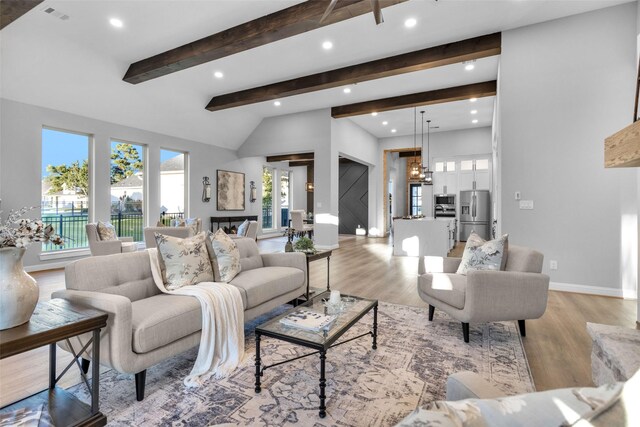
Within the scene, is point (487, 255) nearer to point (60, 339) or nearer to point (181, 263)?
point (181, 263)

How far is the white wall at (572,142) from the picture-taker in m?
3.96

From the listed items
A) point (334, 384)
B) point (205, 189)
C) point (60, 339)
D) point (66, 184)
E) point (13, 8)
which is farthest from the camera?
point (205, 189)

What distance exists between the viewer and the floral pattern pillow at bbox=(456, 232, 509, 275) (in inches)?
110

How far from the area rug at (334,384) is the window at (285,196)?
10.5 metres

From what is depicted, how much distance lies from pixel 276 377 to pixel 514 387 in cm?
154

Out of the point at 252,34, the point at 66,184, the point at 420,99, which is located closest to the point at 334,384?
the point at 252,34

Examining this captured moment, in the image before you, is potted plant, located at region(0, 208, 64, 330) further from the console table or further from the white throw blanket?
the console table

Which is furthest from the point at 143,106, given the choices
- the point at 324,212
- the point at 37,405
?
the point at 37,405

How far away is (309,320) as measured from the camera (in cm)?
205

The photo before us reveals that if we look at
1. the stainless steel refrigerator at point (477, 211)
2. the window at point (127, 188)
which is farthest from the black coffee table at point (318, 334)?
the stainless steel refrigerator at point (477, 211)

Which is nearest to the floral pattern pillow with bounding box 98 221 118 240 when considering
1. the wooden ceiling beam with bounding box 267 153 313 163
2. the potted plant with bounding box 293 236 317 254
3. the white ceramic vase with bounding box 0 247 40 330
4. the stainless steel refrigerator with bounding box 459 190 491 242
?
the potted plant with bounding box 293 236 317 254

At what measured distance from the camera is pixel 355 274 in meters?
5.25

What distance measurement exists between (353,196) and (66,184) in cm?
857

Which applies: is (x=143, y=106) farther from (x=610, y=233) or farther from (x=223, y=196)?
(x=610, y=233)
